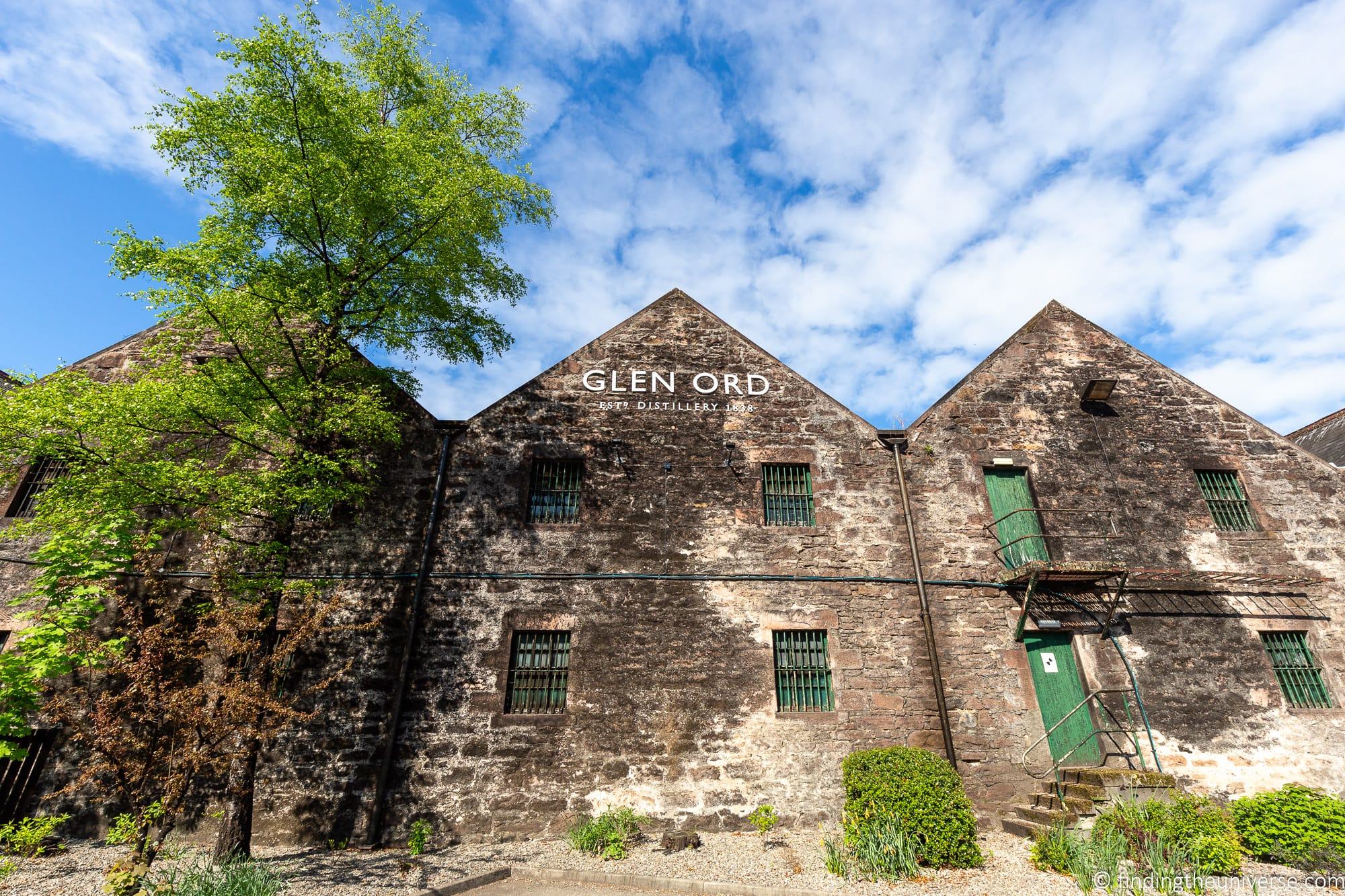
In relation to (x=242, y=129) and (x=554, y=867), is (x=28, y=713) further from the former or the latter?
(x=242, y=129)

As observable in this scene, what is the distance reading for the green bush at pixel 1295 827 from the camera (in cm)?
762

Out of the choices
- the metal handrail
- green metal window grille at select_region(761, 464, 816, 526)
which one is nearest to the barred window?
green metal window grille at select_region(761, 464, 816, 526)

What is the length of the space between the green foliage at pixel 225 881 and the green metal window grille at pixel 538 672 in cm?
343

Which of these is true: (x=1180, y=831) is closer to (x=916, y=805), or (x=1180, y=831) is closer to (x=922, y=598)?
(x=916, y=805)

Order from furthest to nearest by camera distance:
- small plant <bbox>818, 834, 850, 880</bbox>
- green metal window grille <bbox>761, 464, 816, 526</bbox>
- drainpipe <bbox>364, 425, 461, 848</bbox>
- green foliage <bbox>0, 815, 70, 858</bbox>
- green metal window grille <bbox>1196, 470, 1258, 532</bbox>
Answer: green metal window grille <bbox>1196, 470, 1258, 532</bbox> → green metal window grille <bbox>761, 464, 816, 526</bbox> → drainpipe <bbox>364, 425, 461, 848</bbox> → small plant <bbox>818, 834, 850, 880</bbox> → green foliage <bbox>0, 815, 70, 858</bbox>

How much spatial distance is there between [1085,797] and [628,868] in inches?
262

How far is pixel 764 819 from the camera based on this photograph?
29.0ft

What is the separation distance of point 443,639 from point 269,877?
3605mm

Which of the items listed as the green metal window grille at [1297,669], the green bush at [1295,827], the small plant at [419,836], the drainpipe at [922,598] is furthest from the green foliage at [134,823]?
the green metal window grille at [1297,669]

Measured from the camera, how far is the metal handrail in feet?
30.5

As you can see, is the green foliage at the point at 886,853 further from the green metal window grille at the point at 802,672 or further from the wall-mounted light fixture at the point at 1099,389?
the wall-mounted light fixture at the point at 1099,389

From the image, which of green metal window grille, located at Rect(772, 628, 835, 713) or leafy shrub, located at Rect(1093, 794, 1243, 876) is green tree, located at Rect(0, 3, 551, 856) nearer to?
green metal window grille, located at Rect(772, 628, 835, 713)

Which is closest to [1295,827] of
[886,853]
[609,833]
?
[886,853]

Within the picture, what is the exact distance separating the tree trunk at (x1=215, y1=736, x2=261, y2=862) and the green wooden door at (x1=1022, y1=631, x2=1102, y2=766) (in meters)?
11.8
